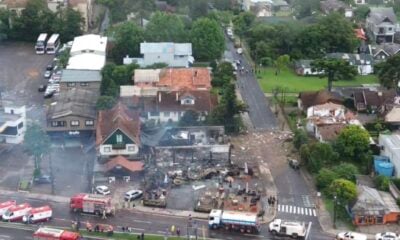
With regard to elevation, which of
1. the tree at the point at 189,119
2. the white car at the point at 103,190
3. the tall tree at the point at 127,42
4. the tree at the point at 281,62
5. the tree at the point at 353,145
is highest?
the tall tree at the point at 127,42

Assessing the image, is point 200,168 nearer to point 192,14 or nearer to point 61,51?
point 61,51

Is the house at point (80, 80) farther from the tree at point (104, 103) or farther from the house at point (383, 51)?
the house at point (383, 51)

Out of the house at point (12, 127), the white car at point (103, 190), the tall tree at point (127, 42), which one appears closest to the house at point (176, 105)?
the house at point (12, 127)

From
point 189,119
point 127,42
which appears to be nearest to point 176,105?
point 189,119

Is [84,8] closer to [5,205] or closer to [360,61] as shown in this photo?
[360,61]

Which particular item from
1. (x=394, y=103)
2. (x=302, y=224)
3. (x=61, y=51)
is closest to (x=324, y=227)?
(x=302, y=224)

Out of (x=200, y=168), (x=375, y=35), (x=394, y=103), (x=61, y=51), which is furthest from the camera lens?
(x=375, y=35)
